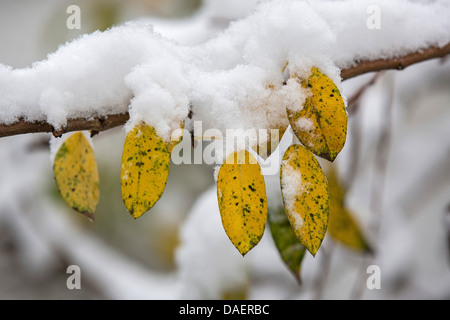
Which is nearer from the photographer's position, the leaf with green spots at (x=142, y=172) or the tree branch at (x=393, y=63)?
the leaf with green spots at (x=142, y=172)

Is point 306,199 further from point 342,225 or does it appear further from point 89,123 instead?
point 342,225

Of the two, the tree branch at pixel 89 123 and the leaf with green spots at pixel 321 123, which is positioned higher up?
the tree branch at pixel 89 123

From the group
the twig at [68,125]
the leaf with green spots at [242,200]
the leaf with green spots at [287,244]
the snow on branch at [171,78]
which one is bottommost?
the leaf with green spots at [287,244]

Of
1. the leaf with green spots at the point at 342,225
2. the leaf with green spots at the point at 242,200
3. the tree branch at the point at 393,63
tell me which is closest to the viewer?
the leaf with green spots at the point at 242,200

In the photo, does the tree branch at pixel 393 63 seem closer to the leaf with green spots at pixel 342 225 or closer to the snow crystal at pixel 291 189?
the snow crystal at pixel 291 189

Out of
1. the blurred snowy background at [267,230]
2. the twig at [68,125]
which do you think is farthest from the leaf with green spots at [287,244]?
the twig at [68,125]

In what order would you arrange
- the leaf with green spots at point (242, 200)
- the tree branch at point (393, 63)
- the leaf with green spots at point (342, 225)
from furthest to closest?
the leaf with green spots at point (342, 225) → the tree branch at point (393, 63) → the leaf with green spots at point (242, 200)
